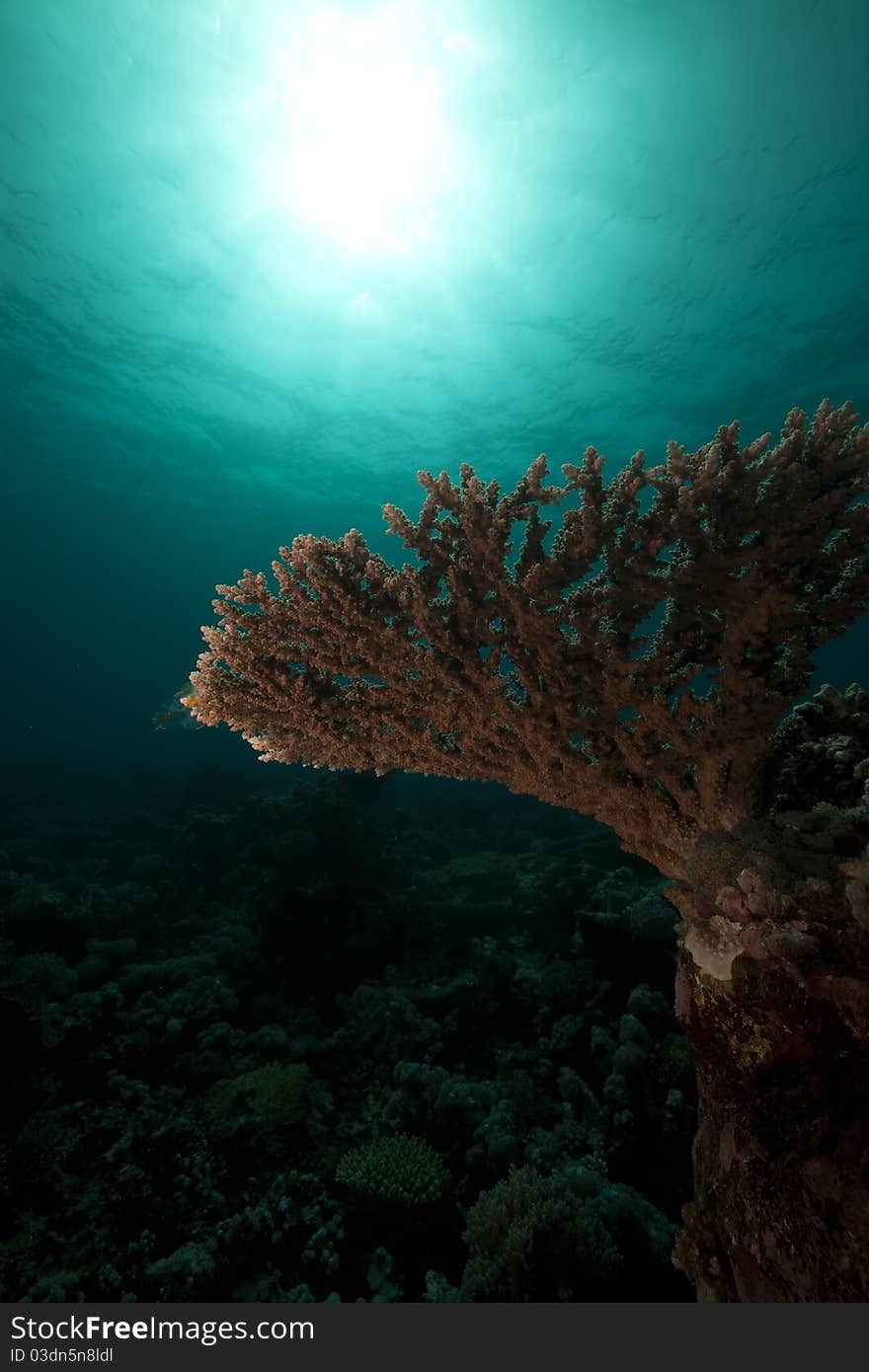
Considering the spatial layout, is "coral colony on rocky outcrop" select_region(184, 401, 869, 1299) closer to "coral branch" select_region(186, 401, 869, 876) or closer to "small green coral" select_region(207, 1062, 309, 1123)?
"coral branch" select_region(186, 401, 869, 876)

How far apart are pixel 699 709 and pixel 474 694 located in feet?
4.61

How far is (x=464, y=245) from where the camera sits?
18734 mm

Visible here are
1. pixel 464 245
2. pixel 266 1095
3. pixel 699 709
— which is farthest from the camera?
pixel 464 245

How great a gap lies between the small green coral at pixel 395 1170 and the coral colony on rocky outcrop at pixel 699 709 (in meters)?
3.40

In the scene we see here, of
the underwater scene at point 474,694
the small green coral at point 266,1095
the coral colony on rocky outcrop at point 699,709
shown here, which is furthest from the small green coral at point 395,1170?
the coral colony on rocky outcrop at point 699,709

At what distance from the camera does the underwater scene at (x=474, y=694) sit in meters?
2.89

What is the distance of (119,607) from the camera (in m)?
86.7

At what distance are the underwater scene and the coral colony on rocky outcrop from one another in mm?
26

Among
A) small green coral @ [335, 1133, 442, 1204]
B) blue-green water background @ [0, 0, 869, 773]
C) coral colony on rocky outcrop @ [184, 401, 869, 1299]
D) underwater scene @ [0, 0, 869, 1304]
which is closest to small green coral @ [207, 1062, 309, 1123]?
underwater scene @ [0, 0, 869, 1304]

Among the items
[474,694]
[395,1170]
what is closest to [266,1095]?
[395,1170]

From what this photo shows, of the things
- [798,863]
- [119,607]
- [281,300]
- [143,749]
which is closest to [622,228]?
[281,300]

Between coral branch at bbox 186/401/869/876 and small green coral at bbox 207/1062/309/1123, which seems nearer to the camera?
coral branch at bbox 186/401/869/876

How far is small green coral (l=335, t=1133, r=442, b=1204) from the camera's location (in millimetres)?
5031

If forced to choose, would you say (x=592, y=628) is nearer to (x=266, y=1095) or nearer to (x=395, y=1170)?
(x=395, y=1170)
